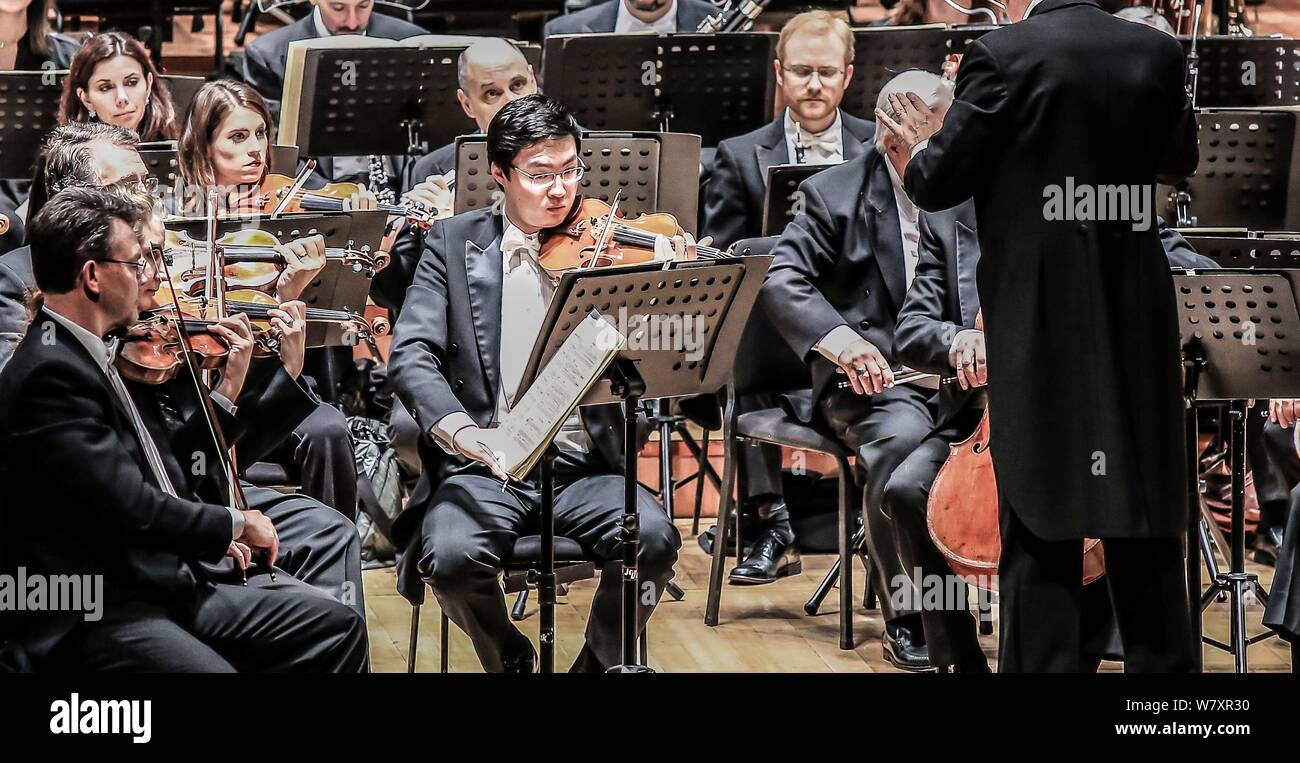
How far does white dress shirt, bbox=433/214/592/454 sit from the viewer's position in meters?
3.58

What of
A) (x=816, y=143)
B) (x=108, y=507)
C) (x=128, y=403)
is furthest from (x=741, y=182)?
(x=108, y=507)

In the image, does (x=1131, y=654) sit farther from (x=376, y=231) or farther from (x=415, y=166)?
(x=415, y=166)

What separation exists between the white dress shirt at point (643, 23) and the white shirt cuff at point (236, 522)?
3.64m

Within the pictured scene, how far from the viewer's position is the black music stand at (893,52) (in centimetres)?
510

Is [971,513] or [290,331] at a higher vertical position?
[290,331]

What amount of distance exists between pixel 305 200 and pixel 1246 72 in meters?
2.96

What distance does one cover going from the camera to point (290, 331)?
3209 mm

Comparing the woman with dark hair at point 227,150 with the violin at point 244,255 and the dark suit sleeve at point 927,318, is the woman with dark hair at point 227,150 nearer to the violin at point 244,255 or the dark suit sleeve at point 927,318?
the violin at point 244,255

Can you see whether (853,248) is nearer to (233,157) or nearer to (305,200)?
(305,200)

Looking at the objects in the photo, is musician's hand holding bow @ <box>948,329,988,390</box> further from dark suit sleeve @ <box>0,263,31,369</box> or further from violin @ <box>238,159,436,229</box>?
dark suit sleeve @ <box>0,263,31,369</box>

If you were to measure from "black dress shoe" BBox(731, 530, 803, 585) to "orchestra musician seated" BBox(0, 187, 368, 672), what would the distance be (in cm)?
201

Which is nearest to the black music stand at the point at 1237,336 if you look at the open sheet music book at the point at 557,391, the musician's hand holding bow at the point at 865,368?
the musician's hand holding bow at the point at 865,368

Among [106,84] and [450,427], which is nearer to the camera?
[450,427]
